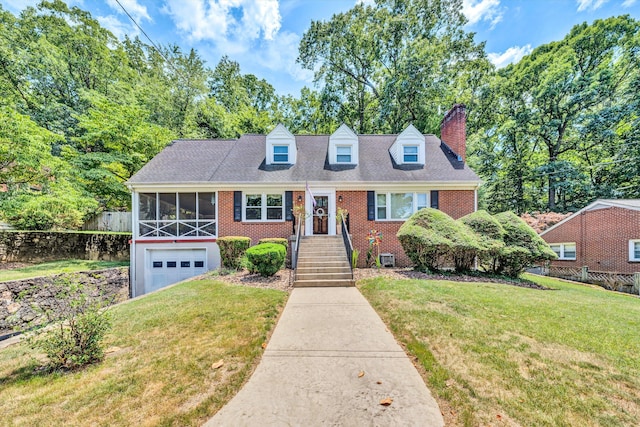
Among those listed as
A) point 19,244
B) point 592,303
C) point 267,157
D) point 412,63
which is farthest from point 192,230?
point 412,63

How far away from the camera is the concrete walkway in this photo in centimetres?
254

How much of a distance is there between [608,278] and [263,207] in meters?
17.1

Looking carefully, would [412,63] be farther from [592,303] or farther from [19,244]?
[19,244]

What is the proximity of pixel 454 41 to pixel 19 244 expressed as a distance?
32.6 meters

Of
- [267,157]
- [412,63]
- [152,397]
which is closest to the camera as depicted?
[152,397]

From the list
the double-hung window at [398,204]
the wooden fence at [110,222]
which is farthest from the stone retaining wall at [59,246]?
the double-hung window at [398,204]

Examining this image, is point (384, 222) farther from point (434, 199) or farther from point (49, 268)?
point (49, 268)

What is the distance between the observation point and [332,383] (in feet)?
10.2

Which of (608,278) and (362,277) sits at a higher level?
(362,277)

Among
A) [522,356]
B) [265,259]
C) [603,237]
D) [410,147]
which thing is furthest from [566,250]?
[265,259]

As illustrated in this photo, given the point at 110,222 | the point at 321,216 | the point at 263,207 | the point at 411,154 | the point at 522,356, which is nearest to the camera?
the point at 522,356

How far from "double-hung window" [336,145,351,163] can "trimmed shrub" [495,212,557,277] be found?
7.47 m

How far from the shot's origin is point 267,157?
43.6 ft

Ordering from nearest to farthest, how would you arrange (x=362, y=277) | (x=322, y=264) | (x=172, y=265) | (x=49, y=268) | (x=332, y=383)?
1. (x=332, y=383)
2. (x=362, y=277)
3. (x=322, y=264)
4. (x=49, y=268)
5. (x=172, y=265)
